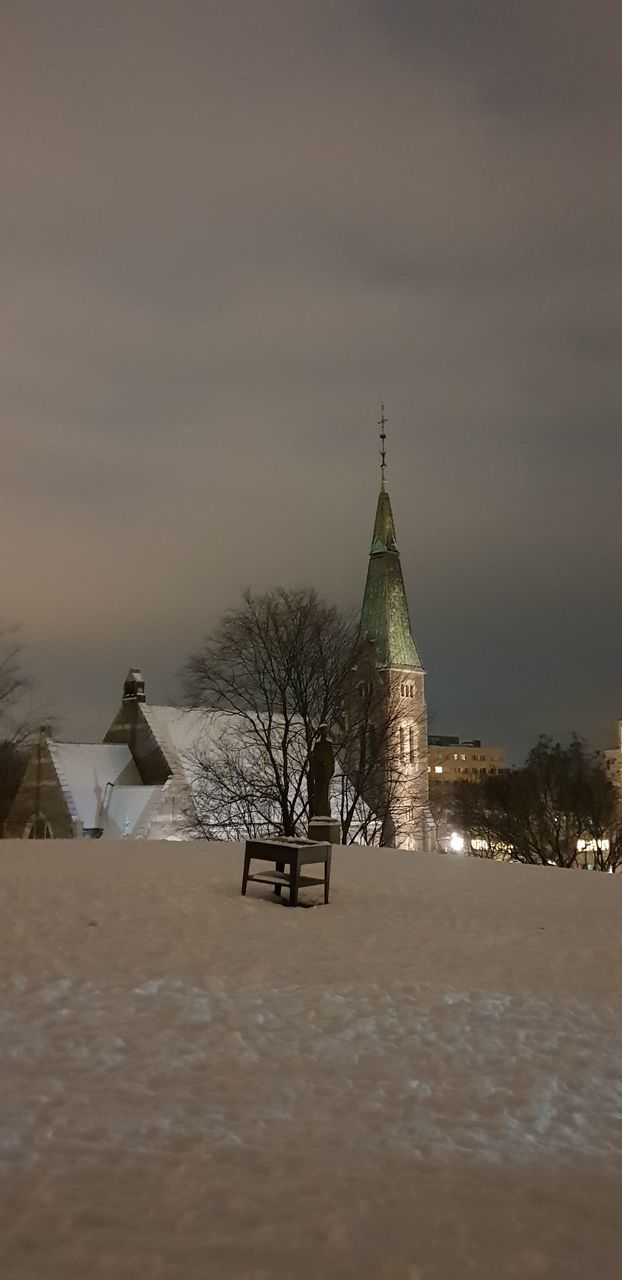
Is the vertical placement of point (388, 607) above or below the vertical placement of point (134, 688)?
above

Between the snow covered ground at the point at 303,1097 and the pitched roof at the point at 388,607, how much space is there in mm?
37413

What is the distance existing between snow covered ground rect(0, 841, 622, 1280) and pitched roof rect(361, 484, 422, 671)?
37.4m

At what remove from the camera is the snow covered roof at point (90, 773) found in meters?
38.2

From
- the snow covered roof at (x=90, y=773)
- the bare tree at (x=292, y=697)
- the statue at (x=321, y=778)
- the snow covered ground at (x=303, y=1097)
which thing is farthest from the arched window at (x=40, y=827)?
the snow covered ground at (x=303, y=1097)

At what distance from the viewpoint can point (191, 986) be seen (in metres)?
7.24

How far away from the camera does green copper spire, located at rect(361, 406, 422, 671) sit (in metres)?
47.7

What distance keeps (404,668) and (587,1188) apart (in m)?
43.7

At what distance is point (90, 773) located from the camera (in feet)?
131

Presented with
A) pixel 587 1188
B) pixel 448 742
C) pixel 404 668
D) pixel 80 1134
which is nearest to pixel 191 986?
pixel 80 1134

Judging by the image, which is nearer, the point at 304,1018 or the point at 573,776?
the point at 304,1018

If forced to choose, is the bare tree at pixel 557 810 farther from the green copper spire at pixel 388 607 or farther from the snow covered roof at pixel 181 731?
the snow covered roof at pixel 181 731

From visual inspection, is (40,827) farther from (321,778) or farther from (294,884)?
(294,884)

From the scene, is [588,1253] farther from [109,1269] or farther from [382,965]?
[382,965]

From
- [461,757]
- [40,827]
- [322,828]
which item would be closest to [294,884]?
[322,828]
